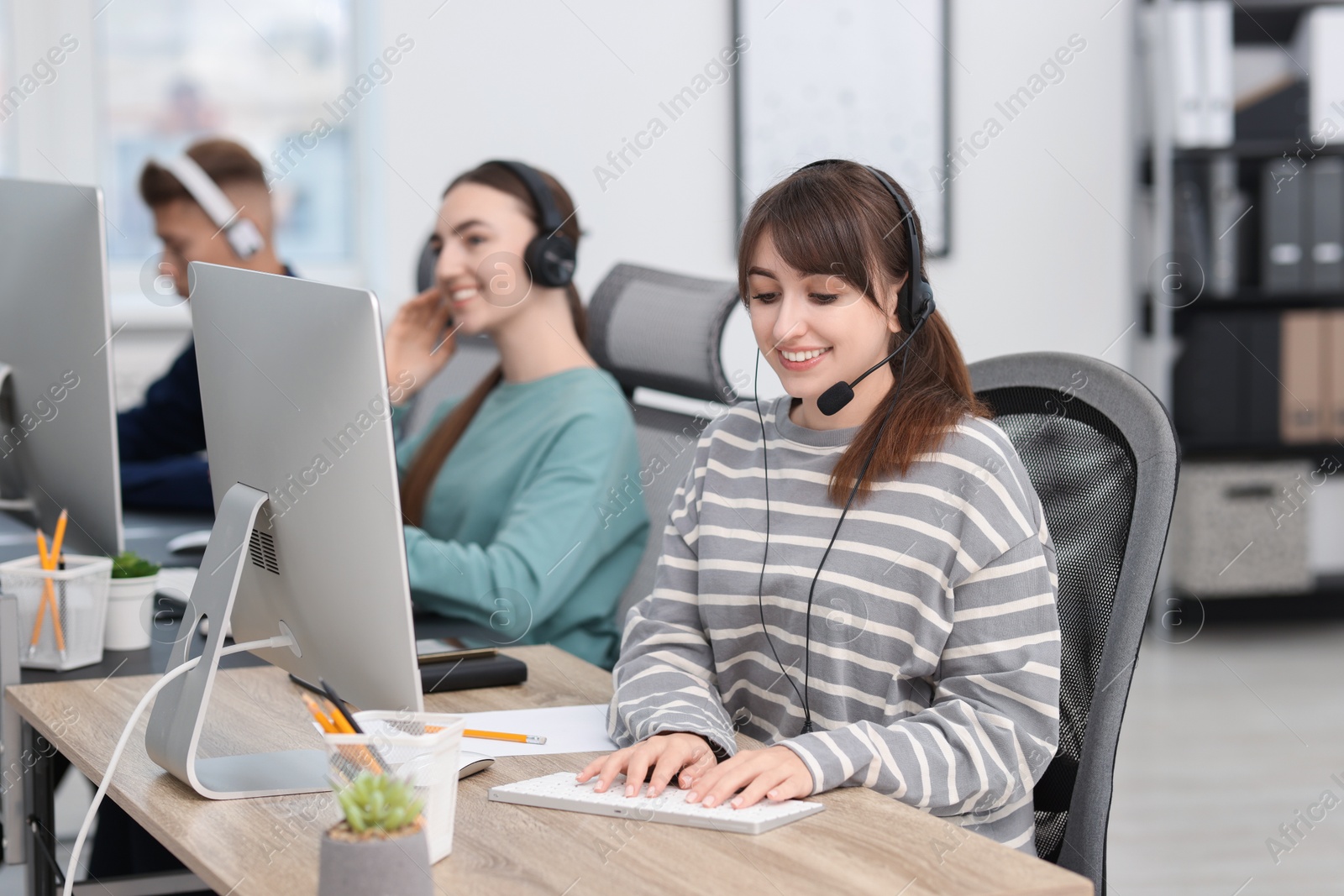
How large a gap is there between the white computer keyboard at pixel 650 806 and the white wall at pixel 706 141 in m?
2.33

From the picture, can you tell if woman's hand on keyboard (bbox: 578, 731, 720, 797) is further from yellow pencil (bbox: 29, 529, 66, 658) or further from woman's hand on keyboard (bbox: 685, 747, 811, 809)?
yellow pencil (bbox: 29, 529, 66, 658)

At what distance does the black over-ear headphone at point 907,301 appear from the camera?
1.21 m

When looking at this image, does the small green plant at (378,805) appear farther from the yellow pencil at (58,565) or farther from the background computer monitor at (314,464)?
the yellow pencil at (58,565)

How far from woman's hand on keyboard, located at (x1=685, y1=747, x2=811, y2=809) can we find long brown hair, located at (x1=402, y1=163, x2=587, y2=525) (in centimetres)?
102

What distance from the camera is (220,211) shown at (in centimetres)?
264

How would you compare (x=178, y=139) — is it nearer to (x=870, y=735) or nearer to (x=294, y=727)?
(x=294, y=727)

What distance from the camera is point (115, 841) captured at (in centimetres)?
179

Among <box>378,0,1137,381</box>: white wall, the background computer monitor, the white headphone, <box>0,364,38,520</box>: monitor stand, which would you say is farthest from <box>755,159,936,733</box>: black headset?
<box>378,0,1137,381</box>: white wall

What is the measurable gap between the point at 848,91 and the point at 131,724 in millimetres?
3164

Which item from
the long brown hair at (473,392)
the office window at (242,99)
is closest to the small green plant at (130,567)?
the long brown hair at (473,392)

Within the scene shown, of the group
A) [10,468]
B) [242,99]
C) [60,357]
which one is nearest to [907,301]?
[60,357]

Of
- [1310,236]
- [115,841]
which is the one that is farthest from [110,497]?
[1310,236]

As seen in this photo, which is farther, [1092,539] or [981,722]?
[1092,539]

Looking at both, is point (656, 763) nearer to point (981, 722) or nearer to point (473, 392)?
point (981, 722)
